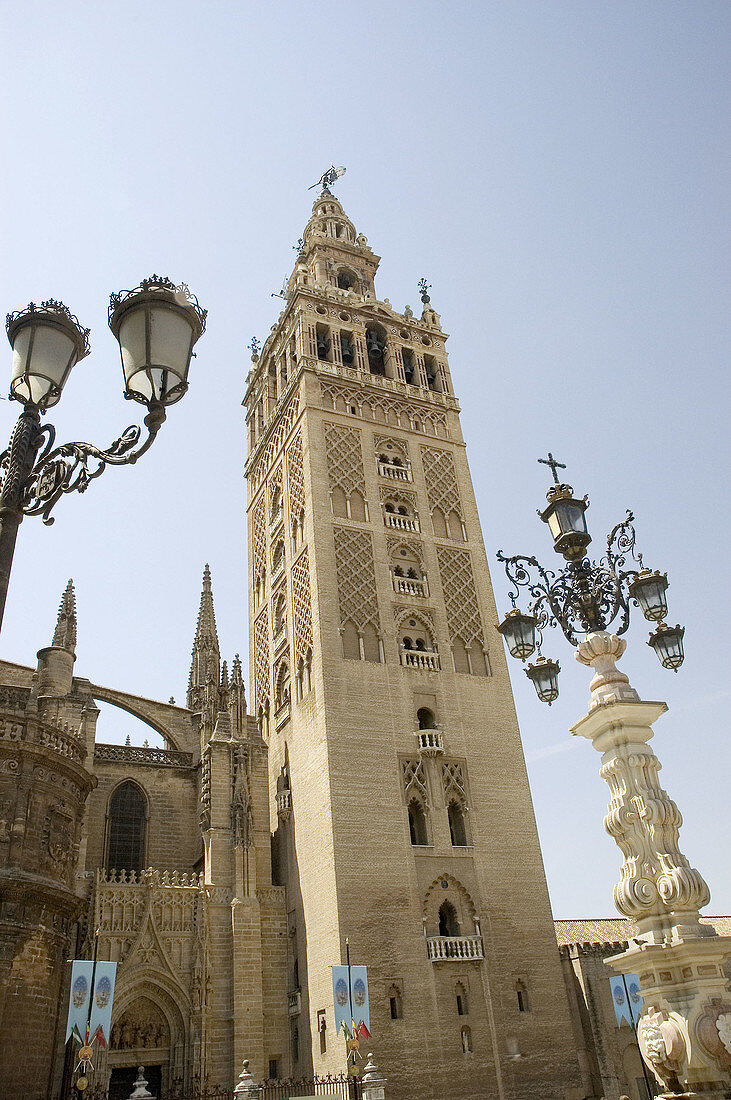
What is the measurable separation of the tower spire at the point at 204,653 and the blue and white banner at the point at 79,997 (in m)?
12.2

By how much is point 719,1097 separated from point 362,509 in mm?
23185

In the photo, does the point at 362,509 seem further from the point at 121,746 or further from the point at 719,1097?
the point at 719,1097

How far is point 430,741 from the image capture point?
82.4ft

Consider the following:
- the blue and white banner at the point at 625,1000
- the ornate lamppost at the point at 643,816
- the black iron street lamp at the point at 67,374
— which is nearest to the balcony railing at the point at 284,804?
the blue and white banner at the point at 625,1000

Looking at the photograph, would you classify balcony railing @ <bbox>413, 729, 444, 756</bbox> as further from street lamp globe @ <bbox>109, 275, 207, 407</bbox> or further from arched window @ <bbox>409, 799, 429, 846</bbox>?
street lamp globe @ <bbox>109, 275, 207, 407</bbox>

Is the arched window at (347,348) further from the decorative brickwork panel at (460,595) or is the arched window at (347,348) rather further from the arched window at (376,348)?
the decorative brickwork panel at (460,595)

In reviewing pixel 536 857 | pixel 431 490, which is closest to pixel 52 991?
pixel 536 857

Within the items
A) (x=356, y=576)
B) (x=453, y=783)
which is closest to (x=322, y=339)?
(x=356, y=576)

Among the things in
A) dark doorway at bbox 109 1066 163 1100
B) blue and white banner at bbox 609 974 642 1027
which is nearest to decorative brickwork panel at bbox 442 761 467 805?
blue and white banner at bbox 609 974 642 1027

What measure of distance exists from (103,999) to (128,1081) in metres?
4.02

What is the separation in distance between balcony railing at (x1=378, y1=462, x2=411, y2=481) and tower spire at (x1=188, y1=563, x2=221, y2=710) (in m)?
9.50

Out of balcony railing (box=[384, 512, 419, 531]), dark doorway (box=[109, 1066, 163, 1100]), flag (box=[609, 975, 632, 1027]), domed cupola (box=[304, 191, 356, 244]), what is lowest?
dark doorway (box=[109, 1066, 163, 1100])

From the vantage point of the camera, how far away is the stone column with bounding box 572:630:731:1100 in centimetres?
784

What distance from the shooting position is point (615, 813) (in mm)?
9234
